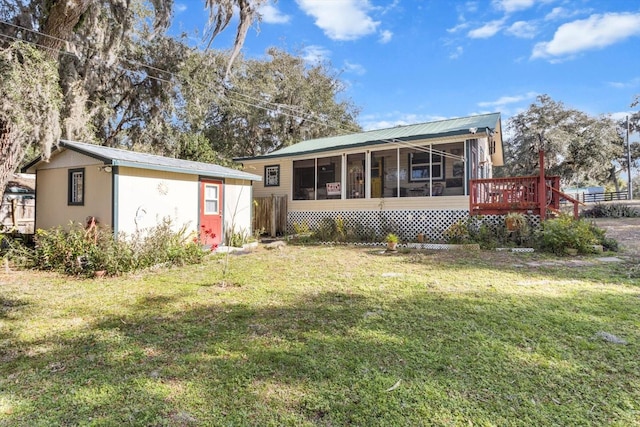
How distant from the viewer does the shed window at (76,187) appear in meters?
8.46

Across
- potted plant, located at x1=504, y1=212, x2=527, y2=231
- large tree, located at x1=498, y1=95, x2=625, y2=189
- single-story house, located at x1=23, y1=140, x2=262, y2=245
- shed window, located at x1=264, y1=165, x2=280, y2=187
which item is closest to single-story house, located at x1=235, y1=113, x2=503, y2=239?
shed window, located at x1=264, y1=165, x2=280, y2=187

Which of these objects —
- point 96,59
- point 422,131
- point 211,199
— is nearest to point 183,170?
point 211,199

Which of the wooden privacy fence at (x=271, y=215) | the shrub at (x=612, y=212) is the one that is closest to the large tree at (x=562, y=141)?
the shrub at (x=612, y=212)

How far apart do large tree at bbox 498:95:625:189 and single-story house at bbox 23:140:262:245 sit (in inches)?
962

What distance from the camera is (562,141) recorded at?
2508 cm

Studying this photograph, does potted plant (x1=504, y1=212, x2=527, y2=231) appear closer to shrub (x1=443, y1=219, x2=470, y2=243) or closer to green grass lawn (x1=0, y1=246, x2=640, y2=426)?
shrub (x1=443, y1=219, x2=470, y2=243)

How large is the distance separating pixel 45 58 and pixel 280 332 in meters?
7.83

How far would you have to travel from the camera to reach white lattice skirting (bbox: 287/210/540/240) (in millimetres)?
10875

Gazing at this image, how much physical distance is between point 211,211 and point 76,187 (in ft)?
10.9

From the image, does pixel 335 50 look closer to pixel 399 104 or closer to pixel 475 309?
pixel 399 104

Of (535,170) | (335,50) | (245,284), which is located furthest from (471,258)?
(535,170)

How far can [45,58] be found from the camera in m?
7.29

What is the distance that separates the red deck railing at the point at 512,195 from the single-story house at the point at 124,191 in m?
7.04

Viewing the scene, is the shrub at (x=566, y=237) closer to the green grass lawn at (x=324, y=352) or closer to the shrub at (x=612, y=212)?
the green grass lawn at (x=324, y=352)
